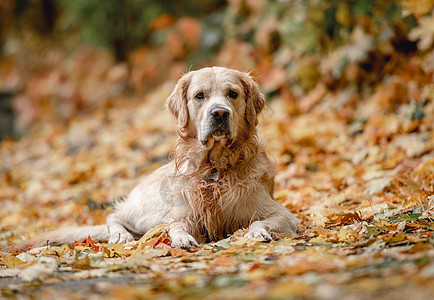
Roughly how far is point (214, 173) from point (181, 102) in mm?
668

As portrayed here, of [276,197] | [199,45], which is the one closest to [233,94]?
[276,197]

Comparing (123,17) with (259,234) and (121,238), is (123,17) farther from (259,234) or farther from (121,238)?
(259,234)

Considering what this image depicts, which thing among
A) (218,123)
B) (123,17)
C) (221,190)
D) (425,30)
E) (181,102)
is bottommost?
(221,190)

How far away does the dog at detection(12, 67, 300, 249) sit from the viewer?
3420 mm

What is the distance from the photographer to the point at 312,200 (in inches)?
179

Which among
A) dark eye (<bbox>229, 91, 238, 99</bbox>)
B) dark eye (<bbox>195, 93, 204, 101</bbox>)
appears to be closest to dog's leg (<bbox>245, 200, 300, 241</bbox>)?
dark eye (<bbox>229, 91, 238, 99</bbox>)

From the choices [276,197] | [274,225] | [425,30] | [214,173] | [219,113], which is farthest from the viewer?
[425,30]

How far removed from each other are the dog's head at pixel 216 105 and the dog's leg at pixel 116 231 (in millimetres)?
986

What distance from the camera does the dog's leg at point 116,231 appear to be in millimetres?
3770

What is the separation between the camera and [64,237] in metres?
3.90

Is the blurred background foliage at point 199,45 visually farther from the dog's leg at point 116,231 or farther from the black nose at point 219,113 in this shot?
the dog's leg at point 116,231

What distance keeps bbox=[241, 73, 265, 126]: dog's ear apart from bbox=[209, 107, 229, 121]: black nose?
0.36 metres

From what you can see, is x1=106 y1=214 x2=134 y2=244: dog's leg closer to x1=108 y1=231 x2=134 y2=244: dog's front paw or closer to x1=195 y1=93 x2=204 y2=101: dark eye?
x1=108 y1=231 x2=134 y2=244: dog's front paw

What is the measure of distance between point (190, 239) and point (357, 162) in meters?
3.10
